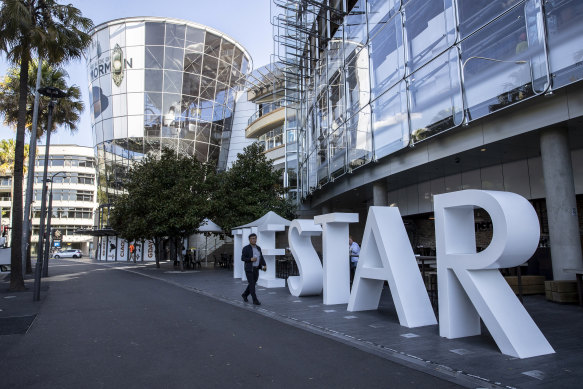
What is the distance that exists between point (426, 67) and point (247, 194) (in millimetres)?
14723

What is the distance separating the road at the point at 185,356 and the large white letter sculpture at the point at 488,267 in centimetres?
159

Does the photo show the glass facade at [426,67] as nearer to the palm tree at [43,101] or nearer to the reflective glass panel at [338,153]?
the reflective glass panel at [338,153]

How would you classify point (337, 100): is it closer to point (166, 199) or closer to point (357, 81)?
point (357, 81)

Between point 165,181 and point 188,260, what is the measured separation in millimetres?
6922

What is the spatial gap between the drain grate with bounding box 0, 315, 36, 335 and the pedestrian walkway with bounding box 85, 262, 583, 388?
4557mm

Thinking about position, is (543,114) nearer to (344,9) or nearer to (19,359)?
(19,359)

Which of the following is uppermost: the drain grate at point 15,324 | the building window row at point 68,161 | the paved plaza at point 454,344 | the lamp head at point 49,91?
the building window row at point 68,161

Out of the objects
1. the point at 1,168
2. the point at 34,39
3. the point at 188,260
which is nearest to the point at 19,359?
the point at 34,39

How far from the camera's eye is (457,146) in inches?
458

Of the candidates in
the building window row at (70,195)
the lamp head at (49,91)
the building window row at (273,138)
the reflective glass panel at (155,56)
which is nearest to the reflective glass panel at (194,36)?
the reflective glass panel at (155,56)

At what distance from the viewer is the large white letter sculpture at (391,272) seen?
7.38 m

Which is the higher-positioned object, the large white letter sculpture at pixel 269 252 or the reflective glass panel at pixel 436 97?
the reflective glass panel at pixel 436 97

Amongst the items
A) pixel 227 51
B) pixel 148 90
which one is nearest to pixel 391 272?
pixel 148 90

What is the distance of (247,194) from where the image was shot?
2505cm
